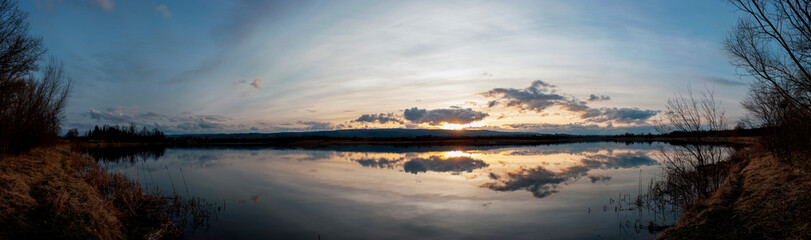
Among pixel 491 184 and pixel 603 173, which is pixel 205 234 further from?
pixel 603 173

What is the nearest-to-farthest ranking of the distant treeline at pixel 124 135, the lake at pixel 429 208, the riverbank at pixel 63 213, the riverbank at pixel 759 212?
1. the riverbank at pixel 759 212
2. the riverbank at pixel 63 213
3. the lake at pixel 429 208
4. the distant treeline at pixel 124 135

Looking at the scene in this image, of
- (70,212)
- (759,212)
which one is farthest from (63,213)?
(759,212)

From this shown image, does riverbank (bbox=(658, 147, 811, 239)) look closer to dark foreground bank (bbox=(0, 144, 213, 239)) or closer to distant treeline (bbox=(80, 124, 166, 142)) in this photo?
dark foreground bank (bbox=(0, 144, 213, 239))

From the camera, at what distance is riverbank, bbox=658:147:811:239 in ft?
22.0

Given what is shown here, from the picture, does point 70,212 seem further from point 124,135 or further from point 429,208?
point 124,135

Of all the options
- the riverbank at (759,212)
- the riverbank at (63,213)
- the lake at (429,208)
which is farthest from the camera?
the lake at (429,208)

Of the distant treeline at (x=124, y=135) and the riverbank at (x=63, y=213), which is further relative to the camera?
the distant treeline at (x=124, y=135)

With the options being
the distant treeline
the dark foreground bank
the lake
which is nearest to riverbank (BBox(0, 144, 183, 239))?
the dark foreground bank

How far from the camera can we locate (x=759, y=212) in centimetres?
769

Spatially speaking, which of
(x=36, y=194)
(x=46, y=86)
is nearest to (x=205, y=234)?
(x=36, y=194)

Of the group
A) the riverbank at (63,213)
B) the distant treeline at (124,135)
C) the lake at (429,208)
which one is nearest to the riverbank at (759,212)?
the lake at (429,208)

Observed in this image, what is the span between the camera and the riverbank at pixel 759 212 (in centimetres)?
669

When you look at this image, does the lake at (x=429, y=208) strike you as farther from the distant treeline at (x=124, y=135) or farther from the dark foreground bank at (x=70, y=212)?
the distant treeline at (x=124, y=135)

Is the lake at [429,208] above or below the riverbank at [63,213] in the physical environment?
below
